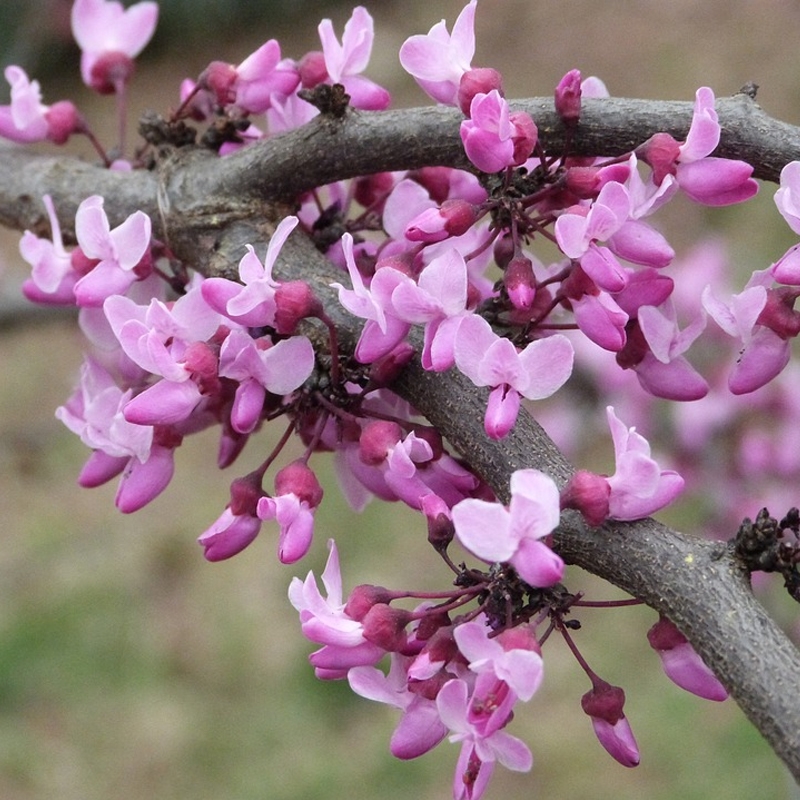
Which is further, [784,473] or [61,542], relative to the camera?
[61,542]

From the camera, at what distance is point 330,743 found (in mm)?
3125

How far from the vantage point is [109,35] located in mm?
1358

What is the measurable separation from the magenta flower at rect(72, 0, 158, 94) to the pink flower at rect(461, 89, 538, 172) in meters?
0.68

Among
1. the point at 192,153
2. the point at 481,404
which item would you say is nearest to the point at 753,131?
the point at 481,404

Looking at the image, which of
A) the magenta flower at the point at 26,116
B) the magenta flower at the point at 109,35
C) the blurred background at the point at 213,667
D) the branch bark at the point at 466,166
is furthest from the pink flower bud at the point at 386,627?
the blurred background at the point at 213,667

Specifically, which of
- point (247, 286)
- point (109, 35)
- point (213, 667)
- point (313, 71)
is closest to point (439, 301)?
point (247, 286)

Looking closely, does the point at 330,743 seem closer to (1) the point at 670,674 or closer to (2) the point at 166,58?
(1) the point at 670,674

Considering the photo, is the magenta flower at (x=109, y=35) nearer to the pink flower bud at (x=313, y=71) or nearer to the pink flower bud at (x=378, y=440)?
the pink flower bud at (x=313, y=71)

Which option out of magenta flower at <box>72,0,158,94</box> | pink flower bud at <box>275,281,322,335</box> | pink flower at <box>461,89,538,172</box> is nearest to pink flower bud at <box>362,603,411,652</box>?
pink flower bud at <box>275,281,322,335</box>

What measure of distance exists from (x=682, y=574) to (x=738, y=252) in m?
3.91

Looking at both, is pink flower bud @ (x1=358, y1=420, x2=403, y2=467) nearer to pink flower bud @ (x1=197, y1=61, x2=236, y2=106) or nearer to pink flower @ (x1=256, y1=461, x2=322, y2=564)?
pink flower @ (x1=256, y1=461, x2=322, y2=564)

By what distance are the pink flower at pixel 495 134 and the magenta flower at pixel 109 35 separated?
68 centimetres

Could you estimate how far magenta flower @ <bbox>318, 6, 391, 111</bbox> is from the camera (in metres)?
0.99

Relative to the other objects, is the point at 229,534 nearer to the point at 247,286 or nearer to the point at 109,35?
the point at 247,286
